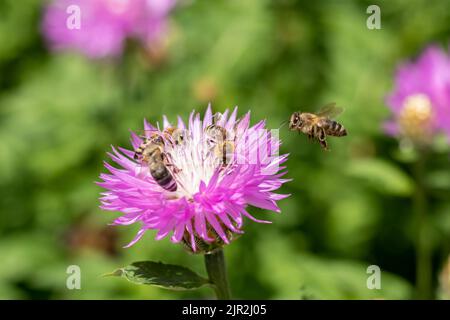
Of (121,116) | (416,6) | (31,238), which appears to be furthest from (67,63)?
(416,6)

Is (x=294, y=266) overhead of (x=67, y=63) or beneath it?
beneath

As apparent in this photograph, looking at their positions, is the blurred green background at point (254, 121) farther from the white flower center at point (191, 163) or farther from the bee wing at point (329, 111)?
the white flower center at point (191, 163)

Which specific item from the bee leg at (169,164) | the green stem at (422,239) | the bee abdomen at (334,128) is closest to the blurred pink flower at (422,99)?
the green stem at (422,239)

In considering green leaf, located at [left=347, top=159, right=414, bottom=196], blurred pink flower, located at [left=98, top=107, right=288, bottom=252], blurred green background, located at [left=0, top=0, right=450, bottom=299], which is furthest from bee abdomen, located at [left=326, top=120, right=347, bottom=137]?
blurred green background, located at [left=0, top=0, right=450, bottom=299]

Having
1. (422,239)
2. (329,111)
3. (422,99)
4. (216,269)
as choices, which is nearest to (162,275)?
(216,269)
